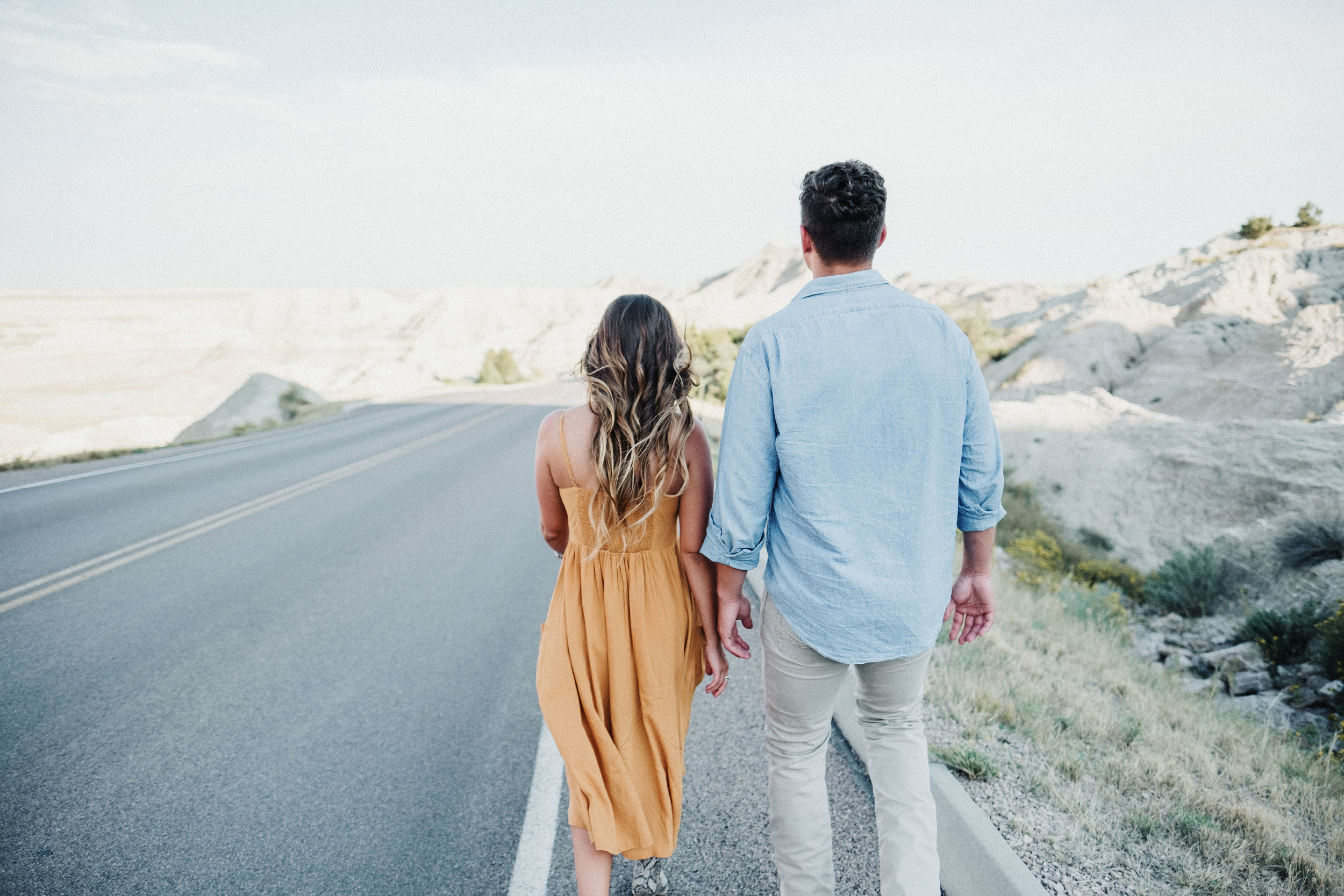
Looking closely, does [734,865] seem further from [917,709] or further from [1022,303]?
[1022,303]

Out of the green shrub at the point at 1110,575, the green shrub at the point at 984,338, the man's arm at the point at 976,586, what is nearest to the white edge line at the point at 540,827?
the man's arm at the point at 976,586

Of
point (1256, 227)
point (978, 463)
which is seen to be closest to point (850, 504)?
point (978, 463)

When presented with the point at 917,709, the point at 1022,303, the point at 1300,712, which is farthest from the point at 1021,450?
the point at 1022,303

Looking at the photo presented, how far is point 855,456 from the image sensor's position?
5.52 ft

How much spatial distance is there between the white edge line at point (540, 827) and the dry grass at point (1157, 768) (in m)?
1.90

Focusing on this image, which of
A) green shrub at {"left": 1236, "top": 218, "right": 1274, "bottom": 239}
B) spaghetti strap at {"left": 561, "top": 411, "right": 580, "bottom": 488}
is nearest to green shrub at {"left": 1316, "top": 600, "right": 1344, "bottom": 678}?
spaghetti strap at {"left": 561, "top": 411, "right": 580, "bottom": 488}

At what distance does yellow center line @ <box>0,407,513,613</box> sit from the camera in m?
4.91

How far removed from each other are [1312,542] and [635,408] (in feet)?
25.4

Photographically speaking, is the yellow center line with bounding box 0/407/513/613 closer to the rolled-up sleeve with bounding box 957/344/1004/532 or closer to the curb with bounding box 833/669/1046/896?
the curb with bounding box 833/669/1046/896

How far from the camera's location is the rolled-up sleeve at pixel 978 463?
179 centimetres

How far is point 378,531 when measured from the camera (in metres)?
6.61

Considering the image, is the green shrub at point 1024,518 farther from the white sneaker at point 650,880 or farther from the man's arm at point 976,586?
the white sneaker at point 650,880

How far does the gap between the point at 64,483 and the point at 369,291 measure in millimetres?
143128

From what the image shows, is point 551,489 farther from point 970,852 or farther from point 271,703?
point 271,703
